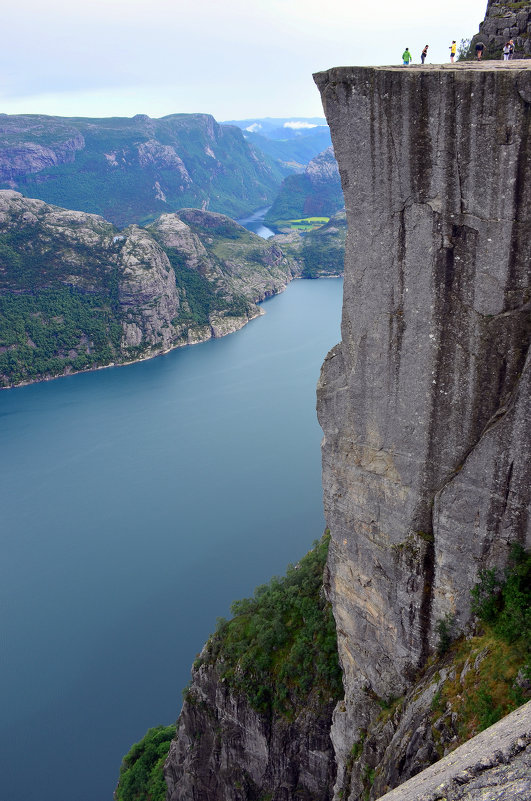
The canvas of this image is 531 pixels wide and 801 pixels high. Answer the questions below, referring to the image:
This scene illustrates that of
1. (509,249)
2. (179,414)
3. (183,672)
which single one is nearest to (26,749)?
(183,672)

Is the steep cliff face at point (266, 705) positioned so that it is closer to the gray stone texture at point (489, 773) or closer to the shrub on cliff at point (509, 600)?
the shrub on cliff at point (509, 600)

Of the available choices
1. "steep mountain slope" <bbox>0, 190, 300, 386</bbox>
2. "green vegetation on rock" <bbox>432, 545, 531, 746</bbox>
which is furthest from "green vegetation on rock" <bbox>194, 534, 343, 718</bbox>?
"steep mountain slope" <bbox>0, 190, 300, 386</bbox>

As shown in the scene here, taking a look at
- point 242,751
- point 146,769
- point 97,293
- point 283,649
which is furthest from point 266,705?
point 97,293

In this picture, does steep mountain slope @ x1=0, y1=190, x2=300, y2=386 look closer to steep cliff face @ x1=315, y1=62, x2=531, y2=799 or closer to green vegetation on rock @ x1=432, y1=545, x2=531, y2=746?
steep cliff face @ x1=315, y1=62, x2=531, y2=799

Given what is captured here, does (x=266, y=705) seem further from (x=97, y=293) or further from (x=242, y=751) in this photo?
(x=97, y=293)

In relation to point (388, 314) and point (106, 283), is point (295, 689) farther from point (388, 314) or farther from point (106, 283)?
point (106, 283)
